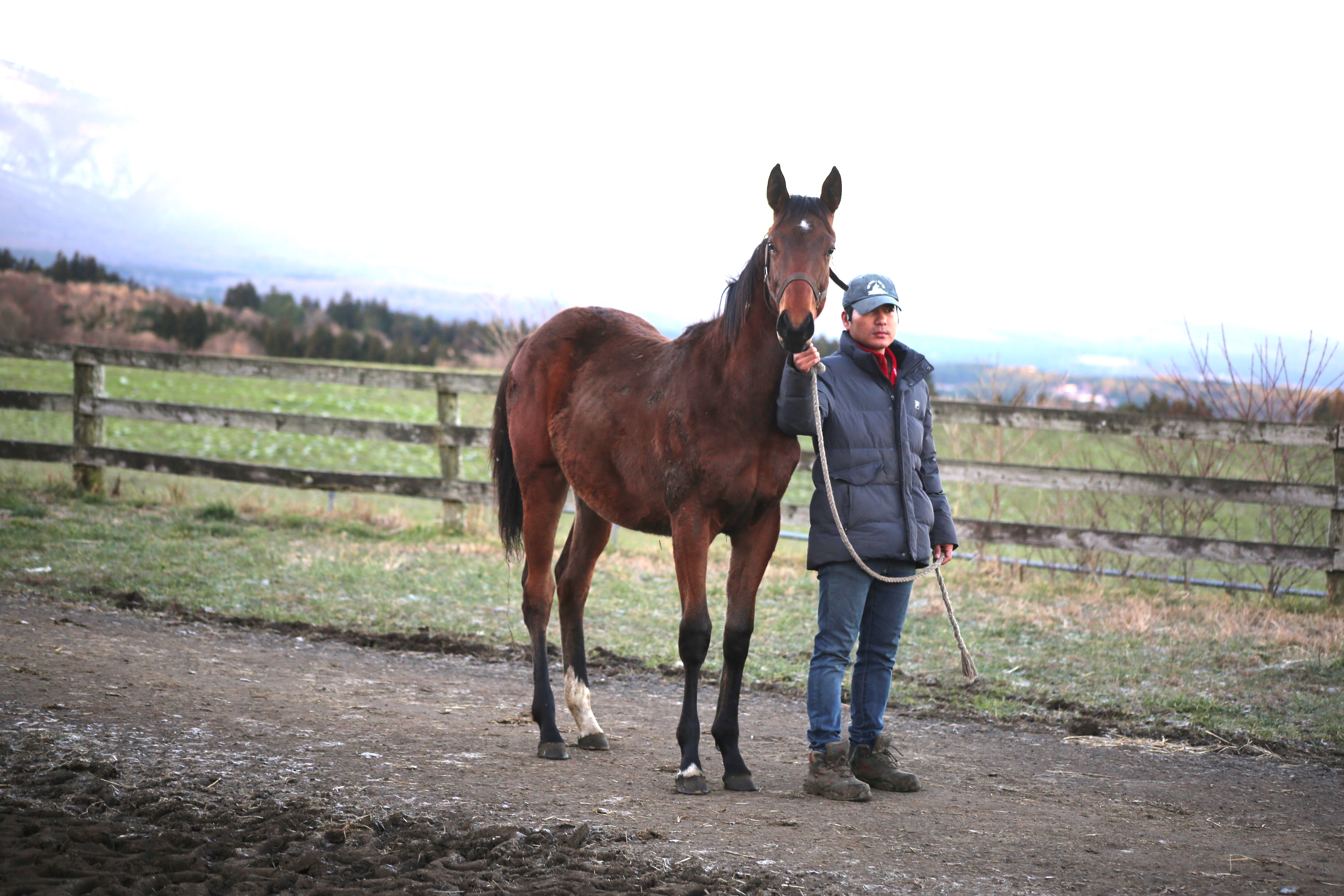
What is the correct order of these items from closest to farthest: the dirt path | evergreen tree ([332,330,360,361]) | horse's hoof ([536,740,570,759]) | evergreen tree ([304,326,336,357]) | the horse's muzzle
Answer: the dirt path → the horse's muzzle → horse's hoof ([536,740,570,759]) → evergreen tree ([304,326,336,357]) → evergreen tree ([332,330,360,361])

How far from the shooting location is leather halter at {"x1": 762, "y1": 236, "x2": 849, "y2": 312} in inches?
134

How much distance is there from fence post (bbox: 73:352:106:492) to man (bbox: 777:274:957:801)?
30.0 ft

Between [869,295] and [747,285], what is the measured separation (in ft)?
1.61

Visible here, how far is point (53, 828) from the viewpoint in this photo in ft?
9.09

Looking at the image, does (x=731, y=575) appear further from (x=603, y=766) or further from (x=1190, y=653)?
(x=1190, y=653)

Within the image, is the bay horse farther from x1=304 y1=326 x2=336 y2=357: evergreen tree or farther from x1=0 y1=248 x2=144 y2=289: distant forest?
x1=304 y1=326 x2=336 y2=357: evergreen tree

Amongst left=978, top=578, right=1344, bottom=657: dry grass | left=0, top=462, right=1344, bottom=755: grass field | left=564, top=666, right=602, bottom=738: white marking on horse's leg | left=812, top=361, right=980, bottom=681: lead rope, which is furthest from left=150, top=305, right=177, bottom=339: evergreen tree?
left=812, top=361, right=980, bottom=681: lead rope

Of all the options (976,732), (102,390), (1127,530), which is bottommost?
(976,732)

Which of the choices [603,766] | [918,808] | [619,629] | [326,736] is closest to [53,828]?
[326,736]

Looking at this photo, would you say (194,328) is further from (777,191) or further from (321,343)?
(777,191)

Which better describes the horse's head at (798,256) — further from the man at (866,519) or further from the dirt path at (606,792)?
the dirt path at (606,792)

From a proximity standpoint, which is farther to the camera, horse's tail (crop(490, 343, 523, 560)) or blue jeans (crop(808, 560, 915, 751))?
horse's tail (crop(490, 343, 523, 560))

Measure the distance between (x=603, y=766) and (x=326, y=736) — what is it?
1168 millimetres

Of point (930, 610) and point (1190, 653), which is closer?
point (1190, 653)
